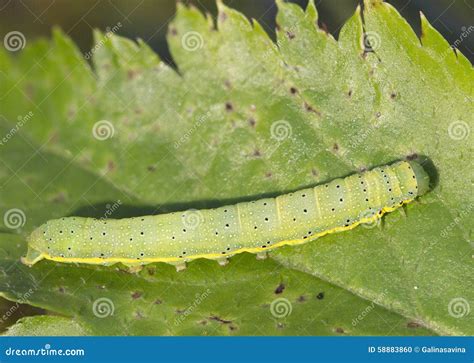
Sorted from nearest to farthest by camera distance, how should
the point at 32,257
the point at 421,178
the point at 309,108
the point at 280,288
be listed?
the point at 421,178 < the point at 280,288 < the point at 309,108 < the point at 32,257

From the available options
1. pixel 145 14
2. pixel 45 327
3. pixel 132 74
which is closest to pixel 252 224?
pixel 132 74

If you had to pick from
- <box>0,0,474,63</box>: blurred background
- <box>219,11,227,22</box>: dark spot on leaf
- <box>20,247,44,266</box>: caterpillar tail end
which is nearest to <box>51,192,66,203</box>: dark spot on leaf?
<box>20,247,44,266</box>: caterpillar tail end

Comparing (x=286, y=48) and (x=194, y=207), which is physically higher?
(x=286, y=48)

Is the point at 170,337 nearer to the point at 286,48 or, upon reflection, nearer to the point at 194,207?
the point at 194,207

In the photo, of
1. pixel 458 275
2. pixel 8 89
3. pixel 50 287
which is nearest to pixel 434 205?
pixel 458 275

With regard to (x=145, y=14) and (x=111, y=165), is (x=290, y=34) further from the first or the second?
(x=145, y=14)

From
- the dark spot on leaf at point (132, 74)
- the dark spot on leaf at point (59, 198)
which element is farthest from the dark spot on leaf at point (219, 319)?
the dark spot on leaf at point (132, 74)
